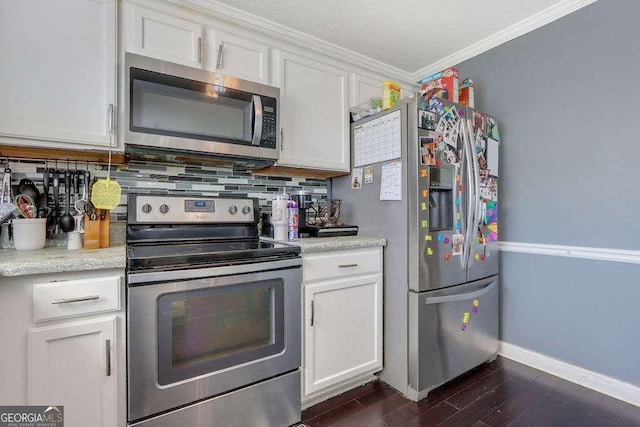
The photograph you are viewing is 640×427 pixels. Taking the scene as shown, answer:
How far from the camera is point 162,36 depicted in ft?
5.11

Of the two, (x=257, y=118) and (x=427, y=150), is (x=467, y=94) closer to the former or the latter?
(x=427, y=150)

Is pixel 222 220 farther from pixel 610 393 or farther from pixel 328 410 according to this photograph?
pixel 610 393

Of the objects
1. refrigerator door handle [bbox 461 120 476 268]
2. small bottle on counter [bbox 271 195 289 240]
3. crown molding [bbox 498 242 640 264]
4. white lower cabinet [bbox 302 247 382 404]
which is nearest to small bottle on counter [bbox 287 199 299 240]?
small bottle on counter [bbox 271 195 289 240]

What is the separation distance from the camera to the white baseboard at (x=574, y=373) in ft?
5.41

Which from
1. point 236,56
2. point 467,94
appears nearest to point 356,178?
point 467,94

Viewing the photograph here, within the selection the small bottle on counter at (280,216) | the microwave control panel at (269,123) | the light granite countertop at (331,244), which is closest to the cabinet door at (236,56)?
the microwave control panel at (269,123)

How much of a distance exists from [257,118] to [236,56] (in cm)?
40

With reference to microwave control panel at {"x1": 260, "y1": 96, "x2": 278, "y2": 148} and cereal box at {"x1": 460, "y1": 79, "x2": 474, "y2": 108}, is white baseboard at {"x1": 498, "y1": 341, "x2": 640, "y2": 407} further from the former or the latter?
microwave control panel at {"x1": 260, "y1": 96, "x2": 278, "y2": 148}

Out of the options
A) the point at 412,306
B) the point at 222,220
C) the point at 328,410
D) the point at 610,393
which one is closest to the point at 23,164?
the point at 222,220

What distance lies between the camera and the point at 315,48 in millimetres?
2041

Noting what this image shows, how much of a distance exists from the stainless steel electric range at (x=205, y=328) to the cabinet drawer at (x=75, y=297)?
0.07 meters

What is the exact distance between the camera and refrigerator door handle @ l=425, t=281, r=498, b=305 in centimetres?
173

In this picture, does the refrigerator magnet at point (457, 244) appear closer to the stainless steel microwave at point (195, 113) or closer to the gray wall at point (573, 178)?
the gray wall at point (573, 178)

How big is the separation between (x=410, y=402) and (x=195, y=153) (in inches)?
71.1
